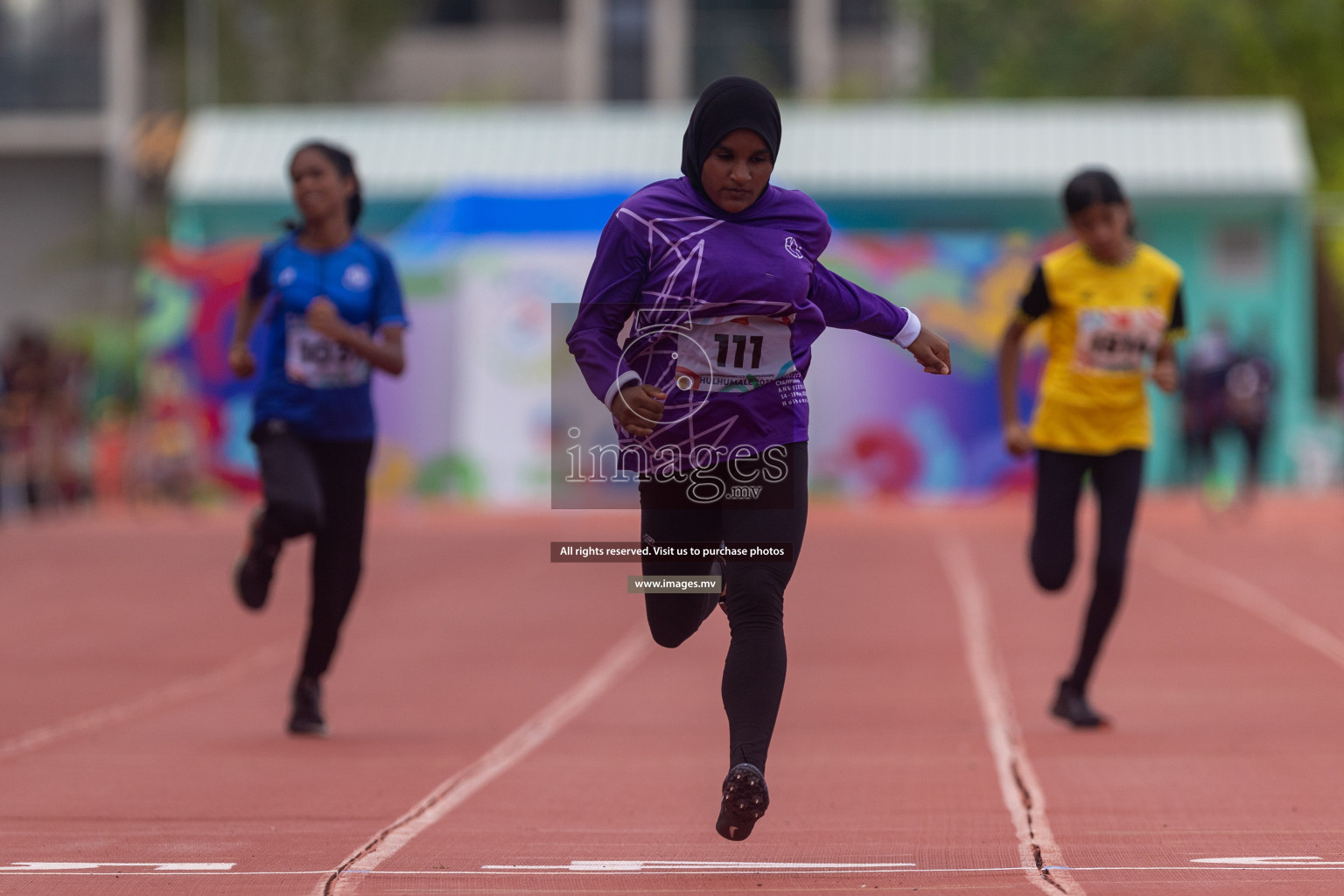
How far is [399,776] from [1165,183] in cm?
2660

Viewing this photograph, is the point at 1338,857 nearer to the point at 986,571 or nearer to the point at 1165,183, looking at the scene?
the point at 986,571

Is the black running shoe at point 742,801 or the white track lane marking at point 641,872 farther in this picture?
the white track lane marking at point 641,872

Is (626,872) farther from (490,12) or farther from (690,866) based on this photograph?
(490,12)

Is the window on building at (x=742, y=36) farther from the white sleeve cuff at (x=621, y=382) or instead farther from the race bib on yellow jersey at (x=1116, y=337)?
the white sleeve cuff at (x=621, y=382)

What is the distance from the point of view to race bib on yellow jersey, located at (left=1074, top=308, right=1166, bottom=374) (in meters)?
8.23

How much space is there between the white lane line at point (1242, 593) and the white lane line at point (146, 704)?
540cm

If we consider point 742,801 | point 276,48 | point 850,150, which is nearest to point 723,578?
point 742,801

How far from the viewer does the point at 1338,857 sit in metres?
5.23

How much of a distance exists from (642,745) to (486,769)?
874mm

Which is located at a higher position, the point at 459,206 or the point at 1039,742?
the point at 459,206

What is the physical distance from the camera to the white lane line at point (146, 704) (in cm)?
796

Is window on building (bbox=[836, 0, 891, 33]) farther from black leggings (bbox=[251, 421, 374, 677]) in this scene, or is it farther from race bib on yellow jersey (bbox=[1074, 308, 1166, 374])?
black leggings (bbox=[251, 421, 374, 677])

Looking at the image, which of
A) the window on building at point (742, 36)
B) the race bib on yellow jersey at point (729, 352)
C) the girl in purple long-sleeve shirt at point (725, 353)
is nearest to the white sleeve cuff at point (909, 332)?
the girl in purple long-sleeve shirt at point (725, 353)

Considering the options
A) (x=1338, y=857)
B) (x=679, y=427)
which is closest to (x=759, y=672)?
(x=679, y=427)
